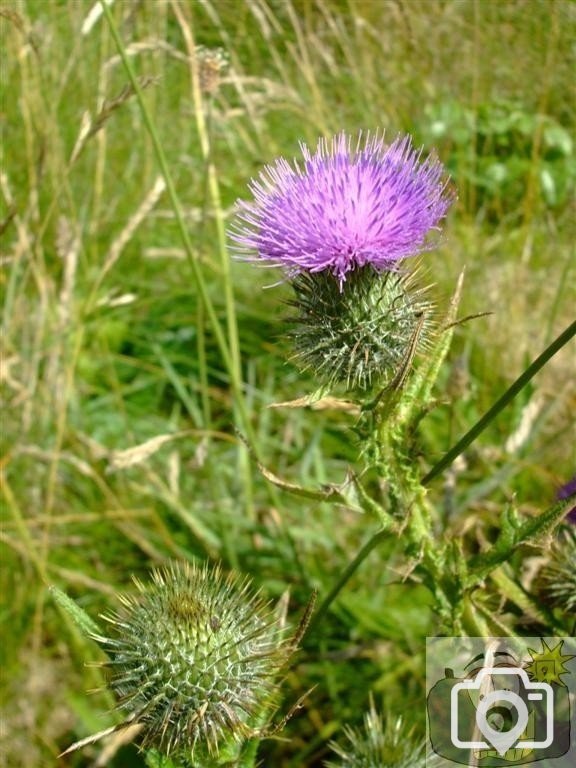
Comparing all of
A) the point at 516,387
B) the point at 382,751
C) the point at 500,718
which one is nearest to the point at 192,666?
the point at 382,751

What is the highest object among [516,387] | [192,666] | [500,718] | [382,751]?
[516,387]

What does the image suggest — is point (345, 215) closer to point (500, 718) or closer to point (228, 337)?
point (500, 718)

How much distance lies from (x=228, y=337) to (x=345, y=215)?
8.03 ft

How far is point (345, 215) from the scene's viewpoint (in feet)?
5.65

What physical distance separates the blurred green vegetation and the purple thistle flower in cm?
29

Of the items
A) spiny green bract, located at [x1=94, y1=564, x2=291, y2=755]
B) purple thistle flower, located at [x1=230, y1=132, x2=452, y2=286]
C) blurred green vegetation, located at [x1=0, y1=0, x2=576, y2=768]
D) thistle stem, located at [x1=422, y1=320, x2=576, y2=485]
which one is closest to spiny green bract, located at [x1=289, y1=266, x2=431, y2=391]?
purple thistle flower, located at [x1=230, y1=132, x2=452, y2=286]

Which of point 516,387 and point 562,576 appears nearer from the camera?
point 516,387

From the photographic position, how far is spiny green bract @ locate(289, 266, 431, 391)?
5.87 ft

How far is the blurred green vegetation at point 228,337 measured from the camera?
2760mm

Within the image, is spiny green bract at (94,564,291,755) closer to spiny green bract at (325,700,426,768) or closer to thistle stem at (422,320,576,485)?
spiny green bract at (325,700,426,768)

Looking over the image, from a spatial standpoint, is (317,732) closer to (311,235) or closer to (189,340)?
(311,235)

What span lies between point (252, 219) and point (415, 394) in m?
0.48

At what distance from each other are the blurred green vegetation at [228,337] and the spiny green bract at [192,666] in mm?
408

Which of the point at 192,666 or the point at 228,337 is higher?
the point at 228,337
